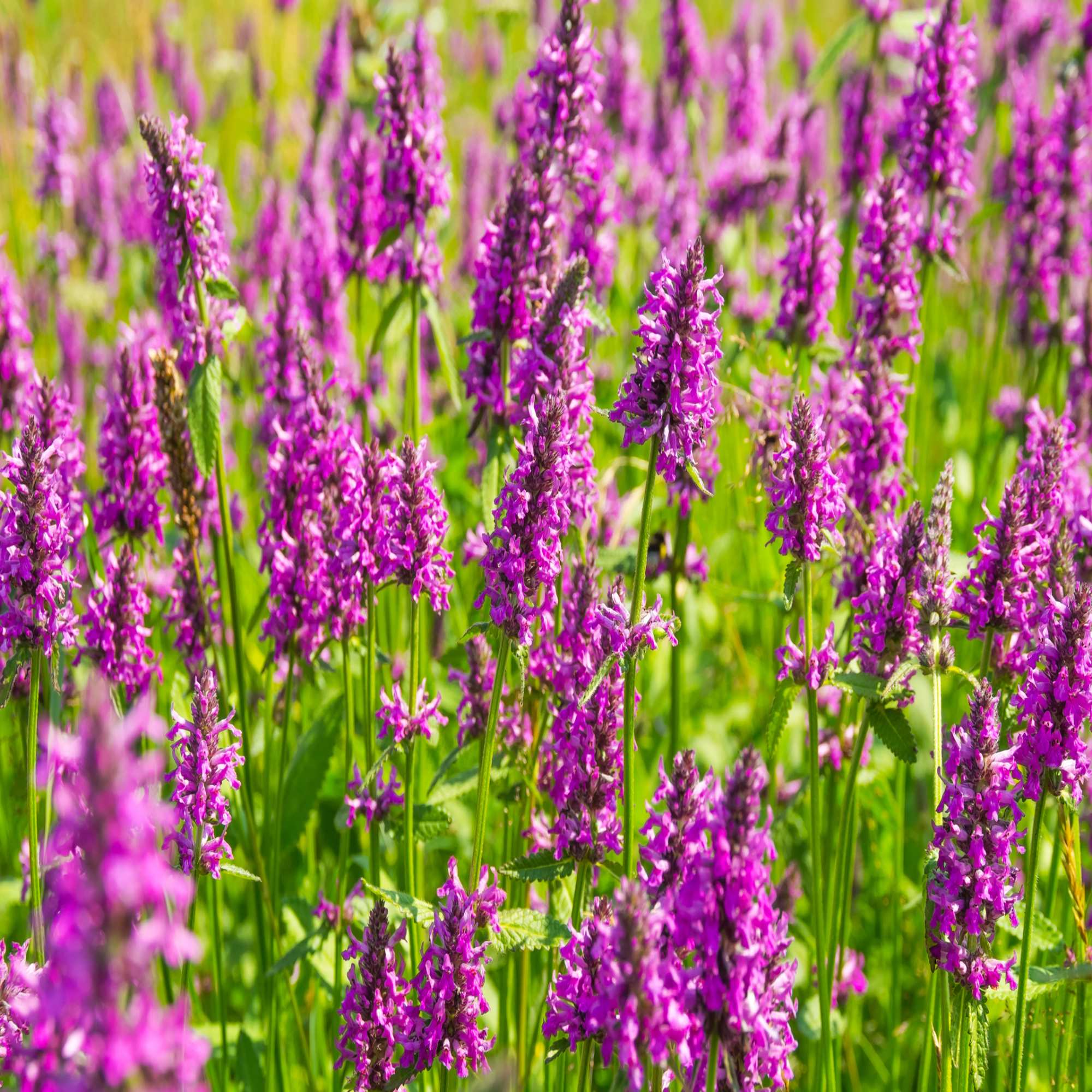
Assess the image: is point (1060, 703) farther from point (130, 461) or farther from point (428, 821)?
point (130, 461)

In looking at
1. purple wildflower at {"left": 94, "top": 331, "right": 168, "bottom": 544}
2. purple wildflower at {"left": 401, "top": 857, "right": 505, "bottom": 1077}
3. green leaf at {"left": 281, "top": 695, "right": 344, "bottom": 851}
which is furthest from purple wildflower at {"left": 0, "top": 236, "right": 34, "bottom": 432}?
purple wildflower at {"left": 401, "top": 857, "right": 505, "bottom": 1077}

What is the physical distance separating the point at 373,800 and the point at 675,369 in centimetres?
148

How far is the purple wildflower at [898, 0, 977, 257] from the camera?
414cm

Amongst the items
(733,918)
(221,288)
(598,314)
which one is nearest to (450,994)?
(733,918)

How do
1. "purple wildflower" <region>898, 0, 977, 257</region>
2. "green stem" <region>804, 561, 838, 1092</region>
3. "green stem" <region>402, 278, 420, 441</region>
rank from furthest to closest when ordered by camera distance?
"purple wildflower" <region>898, 0, 977, 257</region>
"green stem" <region>402, 278, 420, 441</region>
"green stem" <region>804, 561, 838, 1092</region>

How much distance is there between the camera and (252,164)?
9.88 metres

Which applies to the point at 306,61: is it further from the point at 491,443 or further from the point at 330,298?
the point at 491,443

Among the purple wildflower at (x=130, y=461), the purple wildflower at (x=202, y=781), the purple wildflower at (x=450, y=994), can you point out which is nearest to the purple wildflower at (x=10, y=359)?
the purple wildflower at (x=130, y=461)

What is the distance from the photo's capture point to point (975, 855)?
7.66 ft

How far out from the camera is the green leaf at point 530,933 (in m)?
2.47

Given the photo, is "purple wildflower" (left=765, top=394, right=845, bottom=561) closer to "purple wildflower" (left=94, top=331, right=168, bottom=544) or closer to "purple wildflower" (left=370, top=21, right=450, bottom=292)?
"purple wildflower" (left=370, top=21, right=450, bottom=292)

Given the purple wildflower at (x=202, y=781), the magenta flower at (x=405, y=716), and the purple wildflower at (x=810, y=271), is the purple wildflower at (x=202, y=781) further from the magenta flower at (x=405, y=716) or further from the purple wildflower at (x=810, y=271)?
the purple wildflower at (x=810, y=271)

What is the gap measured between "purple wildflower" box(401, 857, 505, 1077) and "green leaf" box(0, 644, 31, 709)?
1.04 metres

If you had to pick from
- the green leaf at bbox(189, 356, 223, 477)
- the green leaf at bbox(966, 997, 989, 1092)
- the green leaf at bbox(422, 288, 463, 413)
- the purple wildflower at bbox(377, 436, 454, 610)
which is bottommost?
the green leaf at bbox(966, 997, 989, 1092)
